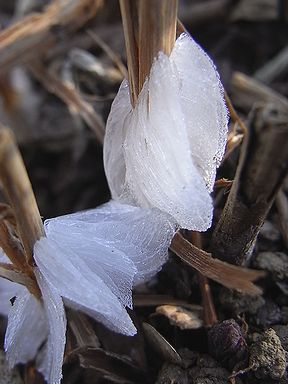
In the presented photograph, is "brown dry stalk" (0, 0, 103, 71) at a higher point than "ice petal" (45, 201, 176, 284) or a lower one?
higher

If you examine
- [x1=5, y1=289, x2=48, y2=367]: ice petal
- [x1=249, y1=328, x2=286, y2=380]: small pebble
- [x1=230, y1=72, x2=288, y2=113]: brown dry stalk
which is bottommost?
[x1=249, y1=328, x2=286, y2=380]: small pebble

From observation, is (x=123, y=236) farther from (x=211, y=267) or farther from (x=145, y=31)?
(x=145, y=31)

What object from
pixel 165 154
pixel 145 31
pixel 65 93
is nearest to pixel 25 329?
pixel 165 154

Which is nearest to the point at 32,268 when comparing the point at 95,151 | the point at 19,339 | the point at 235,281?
the point at 19,339

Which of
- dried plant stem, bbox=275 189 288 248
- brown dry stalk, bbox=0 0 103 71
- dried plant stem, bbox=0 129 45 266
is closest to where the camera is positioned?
dried plant stem, bbox=0 129 45 266

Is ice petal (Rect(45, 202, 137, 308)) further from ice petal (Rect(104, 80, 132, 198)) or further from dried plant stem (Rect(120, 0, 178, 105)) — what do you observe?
dried plant stem (Rect(120, 0, 178, 105))

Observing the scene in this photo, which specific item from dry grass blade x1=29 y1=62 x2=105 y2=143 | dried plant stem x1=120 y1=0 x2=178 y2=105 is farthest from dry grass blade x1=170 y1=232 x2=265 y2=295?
dry grass blade x1=29 y1=62 x2=105 y2=143

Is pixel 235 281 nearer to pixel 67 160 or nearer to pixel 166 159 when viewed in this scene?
pixel 166 159
